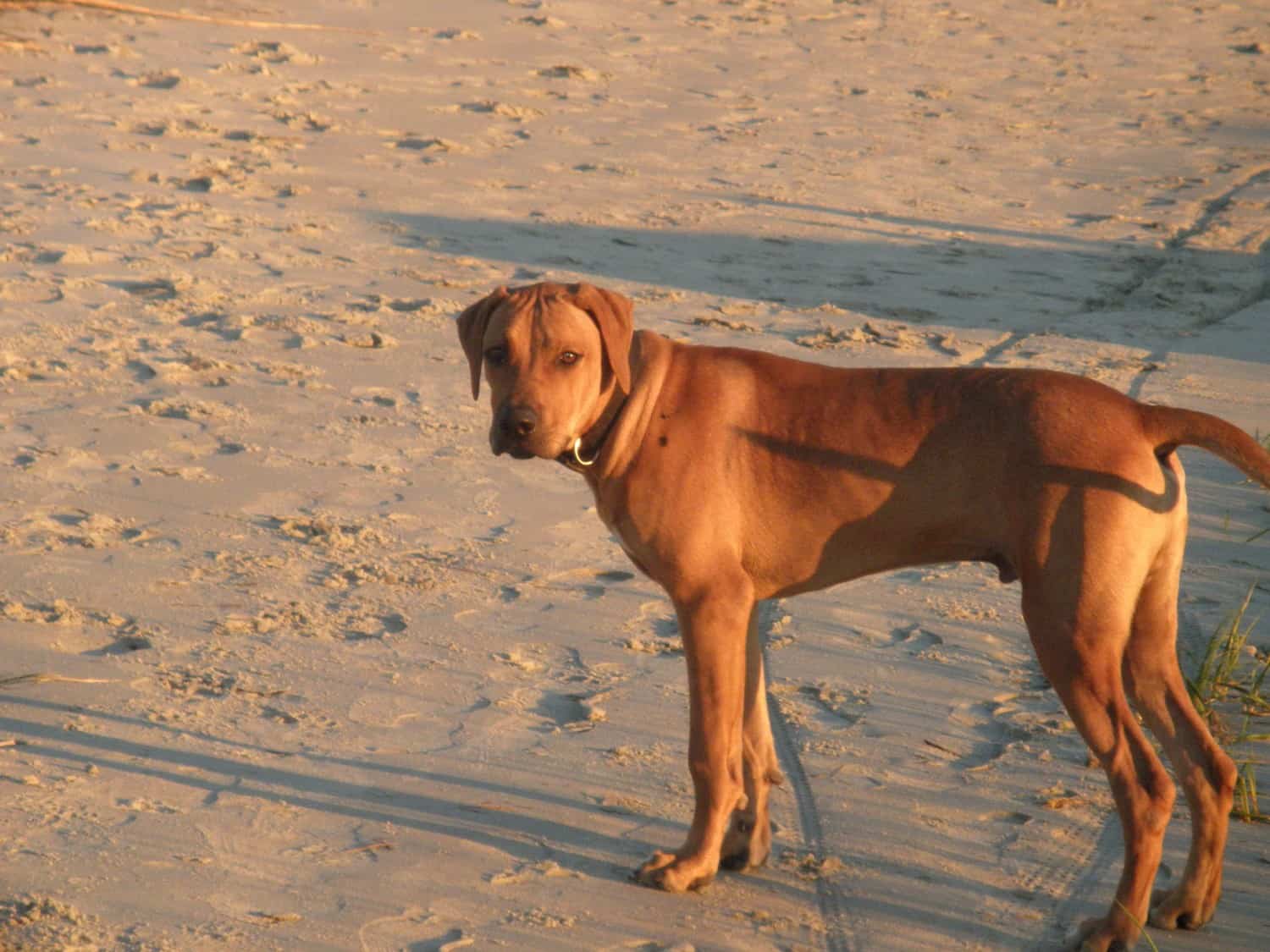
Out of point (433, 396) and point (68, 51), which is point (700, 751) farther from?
point (68, 51)

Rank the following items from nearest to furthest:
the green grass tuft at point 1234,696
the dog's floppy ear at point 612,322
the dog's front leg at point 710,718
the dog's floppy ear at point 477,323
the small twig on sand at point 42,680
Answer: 1. the dog's front leg at point 710,718
2. the dog's floppy ear at point 612,322
3. the dog's floppy ear at point 477,323
4. the green grass tuft at point 1234,696
5. the small twig on sand at point 42,680

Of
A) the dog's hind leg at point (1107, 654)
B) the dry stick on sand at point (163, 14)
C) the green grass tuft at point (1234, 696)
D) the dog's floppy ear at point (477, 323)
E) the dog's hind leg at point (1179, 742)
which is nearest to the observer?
the dog's hind leg at point (1107, 654)

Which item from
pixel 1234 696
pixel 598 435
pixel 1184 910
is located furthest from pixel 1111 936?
pixel 598 435

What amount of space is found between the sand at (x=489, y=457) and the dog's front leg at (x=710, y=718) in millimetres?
94

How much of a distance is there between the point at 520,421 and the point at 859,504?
0.94m

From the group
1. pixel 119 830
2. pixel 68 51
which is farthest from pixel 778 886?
pixel 68 51

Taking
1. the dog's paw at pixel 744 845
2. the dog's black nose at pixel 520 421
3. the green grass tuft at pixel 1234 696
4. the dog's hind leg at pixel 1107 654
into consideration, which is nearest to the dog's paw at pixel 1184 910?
the dog's hind leg at pixel 1107 654

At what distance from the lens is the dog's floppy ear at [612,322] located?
4352 mm

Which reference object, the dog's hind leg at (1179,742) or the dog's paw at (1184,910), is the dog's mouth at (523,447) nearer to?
the dog's hind leg at (1179,742)

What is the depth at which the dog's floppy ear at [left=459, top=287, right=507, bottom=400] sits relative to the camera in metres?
4.50

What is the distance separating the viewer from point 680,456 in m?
4.36

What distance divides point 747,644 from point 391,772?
117 centimetres

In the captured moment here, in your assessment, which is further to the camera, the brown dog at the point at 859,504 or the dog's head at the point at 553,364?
the dog's head at the point at 553,364

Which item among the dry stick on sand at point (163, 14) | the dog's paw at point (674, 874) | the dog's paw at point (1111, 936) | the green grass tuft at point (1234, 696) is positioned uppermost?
the dry stick on sand at point (163, 14)
